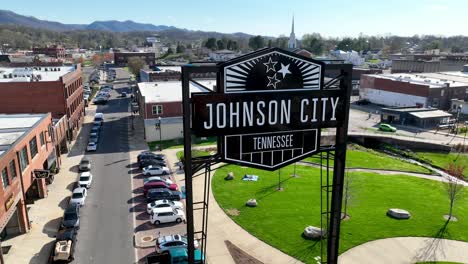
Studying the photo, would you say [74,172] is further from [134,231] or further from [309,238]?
[309,238]

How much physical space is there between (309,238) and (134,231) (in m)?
13.0

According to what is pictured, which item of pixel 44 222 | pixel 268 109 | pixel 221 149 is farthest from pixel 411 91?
pixel 221 149

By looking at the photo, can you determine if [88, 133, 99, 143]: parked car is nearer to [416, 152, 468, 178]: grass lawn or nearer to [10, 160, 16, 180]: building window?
[10, 160, 16, 180]: building window

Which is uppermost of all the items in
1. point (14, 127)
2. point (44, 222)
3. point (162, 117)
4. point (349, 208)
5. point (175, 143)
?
point (14, 127)

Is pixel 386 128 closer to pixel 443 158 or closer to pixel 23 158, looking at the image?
pixel 443 158

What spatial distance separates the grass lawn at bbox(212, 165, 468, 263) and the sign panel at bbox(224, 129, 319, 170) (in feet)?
39.1

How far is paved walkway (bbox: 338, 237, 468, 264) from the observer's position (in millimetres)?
23550

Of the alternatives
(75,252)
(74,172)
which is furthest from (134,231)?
(74,172)

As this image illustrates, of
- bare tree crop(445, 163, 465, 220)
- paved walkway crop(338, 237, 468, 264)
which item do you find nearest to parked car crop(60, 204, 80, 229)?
paved walkway crop(338, 237, 468, 264)

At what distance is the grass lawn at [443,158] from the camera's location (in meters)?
46.0

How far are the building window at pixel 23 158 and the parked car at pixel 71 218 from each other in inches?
193

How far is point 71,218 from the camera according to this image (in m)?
27.5

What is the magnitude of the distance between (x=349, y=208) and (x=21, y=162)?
2684 centimetres

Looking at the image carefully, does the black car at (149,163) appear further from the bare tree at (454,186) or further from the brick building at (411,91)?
the brick building at (411,91)
